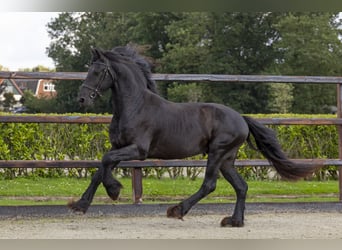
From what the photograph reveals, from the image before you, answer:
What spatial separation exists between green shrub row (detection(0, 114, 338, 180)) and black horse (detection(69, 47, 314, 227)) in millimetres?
4192

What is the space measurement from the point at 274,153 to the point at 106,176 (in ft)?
7.32

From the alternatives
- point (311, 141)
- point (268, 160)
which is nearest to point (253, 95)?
point (311, 141)

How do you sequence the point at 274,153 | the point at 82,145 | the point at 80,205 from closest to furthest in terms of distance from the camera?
the point at 80,205 < the point at 274,153 < the point at 82,145

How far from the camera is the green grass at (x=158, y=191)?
9.22 meters

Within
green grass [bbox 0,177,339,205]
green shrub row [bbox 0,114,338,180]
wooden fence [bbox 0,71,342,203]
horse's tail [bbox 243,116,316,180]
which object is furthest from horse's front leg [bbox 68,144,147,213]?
green shrub row [bbox 0,114,338,180]

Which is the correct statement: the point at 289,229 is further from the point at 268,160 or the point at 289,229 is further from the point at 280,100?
the point at 280,100

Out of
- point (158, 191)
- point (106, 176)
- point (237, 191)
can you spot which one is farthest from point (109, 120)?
point (158, 191)

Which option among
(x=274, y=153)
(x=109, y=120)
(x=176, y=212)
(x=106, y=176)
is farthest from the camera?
(x=109, y=120)

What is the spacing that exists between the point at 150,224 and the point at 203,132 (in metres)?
1.24

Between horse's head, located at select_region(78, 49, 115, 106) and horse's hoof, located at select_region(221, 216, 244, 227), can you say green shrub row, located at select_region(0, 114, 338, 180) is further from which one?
horse's hoof, located at select_region(221, 216, 244, 227)

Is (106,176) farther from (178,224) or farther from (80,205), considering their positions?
(178,224)

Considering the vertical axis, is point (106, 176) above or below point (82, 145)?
above

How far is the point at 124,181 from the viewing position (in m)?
11.2

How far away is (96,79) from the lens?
655cm
